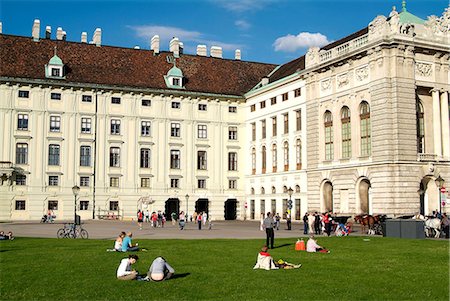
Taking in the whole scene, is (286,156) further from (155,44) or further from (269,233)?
(269,233)

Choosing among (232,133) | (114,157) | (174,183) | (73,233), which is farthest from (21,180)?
(73,233)

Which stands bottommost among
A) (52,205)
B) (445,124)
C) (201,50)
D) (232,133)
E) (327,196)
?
(52,205)

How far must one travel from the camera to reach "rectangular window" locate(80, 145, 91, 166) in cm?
6800

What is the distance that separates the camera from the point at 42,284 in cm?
1708

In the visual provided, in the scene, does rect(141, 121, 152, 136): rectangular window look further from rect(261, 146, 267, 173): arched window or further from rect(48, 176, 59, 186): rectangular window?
rect(261, 146, 267, 173): arched window

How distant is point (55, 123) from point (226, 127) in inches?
803

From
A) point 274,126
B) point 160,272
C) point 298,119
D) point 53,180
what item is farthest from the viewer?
point 274,126

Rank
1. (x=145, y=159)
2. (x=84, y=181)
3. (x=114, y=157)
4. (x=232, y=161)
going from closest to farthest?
1. (x=84, y=181)
2. (x=114, y=157)
3. (x=145, y=159)
4. (x=232, y=161)

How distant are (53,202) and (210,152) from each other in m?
19.3

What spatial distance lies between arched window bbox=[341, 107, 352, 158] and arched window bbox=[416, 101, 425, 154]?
6201 mm

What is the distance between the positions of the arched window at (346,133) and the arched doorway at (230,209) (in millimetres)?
21266

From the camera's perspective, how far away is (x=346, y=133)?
186 ft

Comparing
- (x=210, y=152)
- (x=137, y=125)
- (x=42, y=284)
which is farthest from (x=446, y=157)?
(x=42, y=284)

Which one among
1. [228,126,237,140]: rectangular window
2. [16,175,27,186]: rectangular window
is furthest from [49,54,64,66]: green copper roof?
[228,126,237,140]: rectangular window
